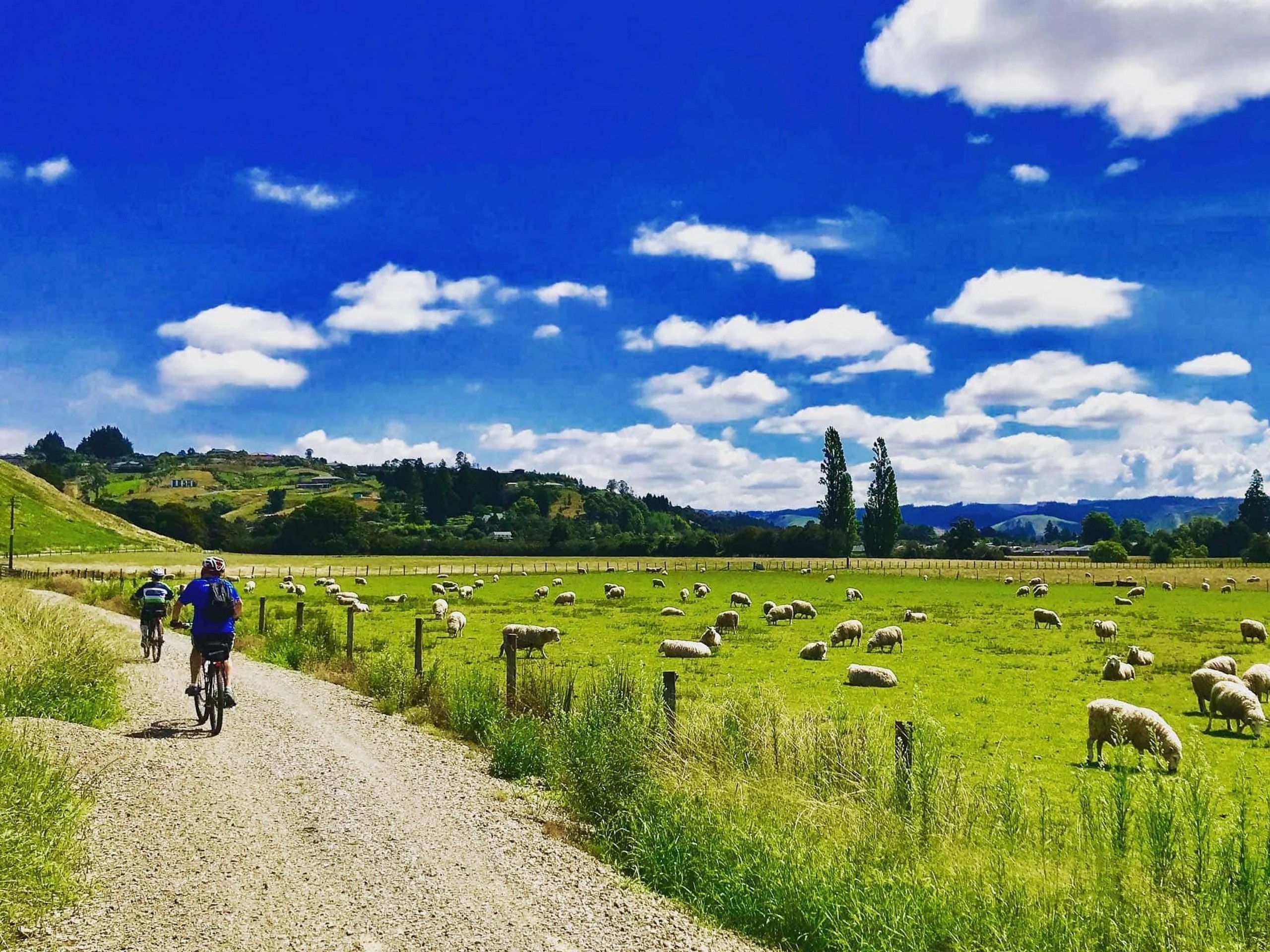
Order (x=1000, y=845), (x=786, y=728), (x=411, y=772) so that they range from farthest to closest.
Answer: (x=411, y=772) < (x=786, y=728) < (x=1000, y=845)

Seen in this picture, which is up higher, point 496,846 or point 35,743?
point 35,743

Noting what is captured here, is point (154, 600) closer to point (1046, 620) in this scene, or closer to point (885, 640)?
point (885, 640)

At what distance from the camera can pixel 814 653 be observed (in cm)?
3244

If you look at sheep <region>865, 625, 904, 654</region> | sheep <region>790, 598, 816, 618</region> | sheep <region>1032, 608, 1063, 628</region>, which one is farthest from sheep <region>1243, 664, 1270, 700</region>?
sheep <region>790, 598, 816, 618</region>

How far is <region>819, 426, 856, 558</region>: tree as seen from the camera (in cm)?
12550

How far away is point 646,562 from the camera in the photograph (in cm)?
11744

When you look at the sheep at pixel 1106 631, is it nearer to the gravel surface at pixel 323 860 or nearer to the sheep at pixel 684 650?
the sheep at pixel 684 650

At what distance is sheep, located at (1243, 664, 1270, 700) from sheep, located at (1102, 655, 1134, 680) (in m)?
4.22

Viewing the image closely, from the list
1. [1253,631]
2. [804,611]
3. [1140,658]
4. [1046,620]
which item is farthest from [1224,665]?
[804,611]

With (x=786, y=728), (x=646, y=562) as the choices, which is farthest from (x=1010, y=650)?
(x=646, y=562)

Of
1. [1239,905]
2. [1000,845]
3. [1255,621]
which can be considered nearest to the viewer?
[1239,905]

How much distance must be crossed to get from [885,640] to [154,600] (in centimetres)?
2542

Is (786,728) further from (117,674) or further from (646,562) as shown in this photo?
(646,562)

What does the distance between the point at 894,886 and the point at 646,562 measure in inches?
4289
